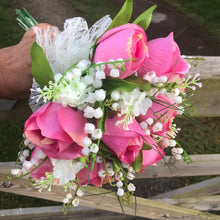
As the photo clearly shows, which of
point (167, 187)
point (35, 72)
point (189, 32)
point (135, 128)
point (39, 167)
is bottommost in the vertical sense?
point (167, 187)

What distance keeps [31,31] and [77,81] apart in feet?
1.29

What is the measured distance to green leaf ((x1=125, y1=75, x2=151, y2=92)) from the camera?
62cm

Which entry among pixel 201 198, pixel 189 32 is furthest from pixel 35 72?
pixel 189 32

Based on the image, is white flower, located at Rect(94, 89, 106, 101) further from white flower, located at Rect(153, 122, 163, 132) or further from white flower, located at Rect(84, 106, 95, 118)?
white flower, located at Rect(153, 122, 163, 132)

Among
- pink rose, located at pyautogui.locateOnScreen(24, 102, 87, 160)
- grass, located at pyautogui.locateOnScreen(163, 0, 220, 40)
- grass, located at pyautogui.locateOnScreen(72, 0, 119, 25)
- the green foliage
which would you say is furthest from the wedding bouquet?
grass, located at pyautogui.locateOnScreen(163, 0, 220, 40)

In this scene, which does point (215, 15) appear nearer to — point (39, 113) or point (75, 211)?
point (75, 211)

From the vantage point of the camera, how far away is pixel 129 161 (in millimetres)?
676

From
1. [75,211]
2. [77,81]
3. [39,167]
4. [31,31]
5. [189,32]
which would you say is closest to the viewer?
[77,81]

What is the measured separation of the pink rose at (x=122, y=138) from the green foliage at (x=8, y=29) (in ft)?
8.86

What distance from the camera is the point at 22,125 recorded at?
2.77m

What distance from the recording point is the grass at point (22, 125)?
262 cm

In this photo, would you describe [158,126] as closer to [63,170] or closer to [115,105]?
[115,105]

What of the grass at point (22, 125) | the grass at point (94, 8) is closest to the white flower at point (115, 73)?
the grass at point (22, 125)

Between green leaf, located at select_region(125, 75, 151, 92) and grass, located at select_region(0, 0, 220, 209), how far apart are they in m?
1.40
